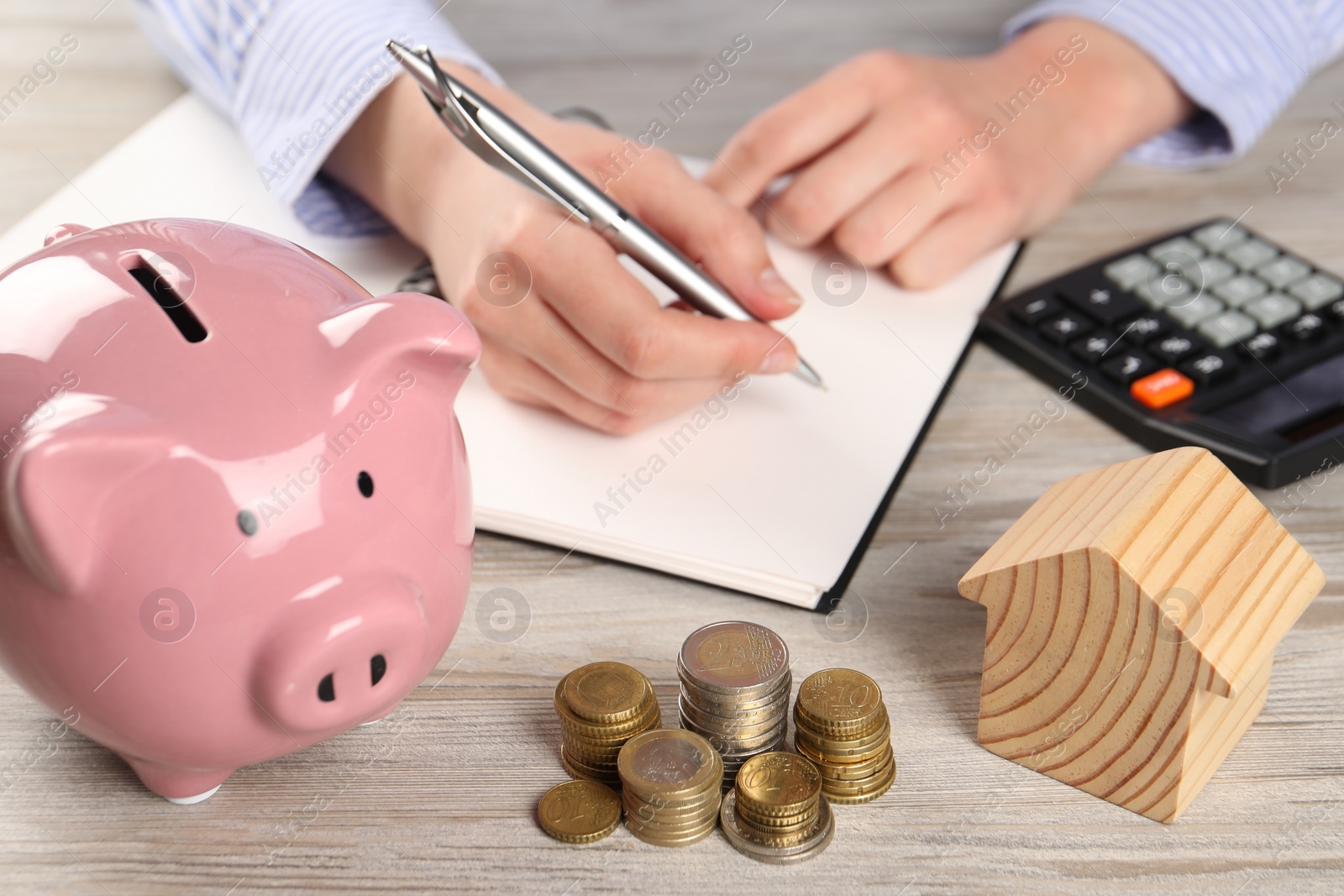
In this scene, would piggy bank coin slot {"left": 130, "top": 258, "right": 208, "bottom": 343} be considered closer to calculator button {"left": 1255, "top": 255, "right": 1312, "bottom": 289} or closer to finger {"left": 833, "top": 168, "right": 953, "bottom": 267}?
finger {"left": 833, "top": 168, "right": 953, "bottom": 267}

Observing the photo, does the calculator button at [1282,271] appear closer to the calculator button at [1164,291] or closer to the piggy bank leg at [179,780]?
the calculator button at [1164,291]

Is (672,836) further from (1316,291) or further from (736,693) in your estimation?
(1316,291)

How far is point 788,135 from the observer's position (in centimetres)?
95

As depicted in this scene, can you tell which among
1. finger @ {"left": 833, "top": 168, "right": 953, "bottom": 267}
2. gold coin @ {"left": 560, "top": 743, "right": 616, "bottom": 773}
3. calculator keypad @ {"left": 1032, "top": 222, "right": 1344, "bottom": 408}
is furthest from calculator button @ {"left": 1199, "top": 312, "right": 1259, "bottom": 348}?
gold coin @ {"left": 560, "top": 743, "right": 616, "bottom": 773}

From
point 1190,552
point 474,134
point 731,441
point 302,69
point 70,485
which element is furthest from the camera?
point 302,69

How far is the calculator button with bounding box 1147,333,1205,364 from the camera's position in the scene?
2.60 ft

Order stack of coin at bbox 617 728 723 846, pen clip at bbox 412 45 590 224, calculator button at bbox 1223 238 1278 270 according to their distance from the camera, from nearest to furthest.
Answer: stack of coin at bbox 617 728 723 846
pen clip at bbox 412 45 590 224
calculator button at bbox 1223 238 1278 270

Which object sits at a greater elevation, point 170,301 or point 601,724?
point 170,301

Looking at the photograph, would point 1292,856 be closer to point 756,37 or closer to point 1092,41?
point 1092,41

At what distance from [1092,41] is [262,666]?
0.97 m

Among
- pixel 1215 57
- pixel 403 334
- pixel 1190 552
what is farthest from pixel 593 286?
pixel 1215 57

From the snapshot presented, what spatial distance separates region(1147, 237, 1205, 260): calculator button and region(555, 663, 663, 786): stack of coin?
0.57m

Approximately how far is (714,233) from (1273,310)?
1.33 feet

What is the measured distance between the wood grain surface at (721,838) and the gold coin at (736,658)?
5 centimetres
